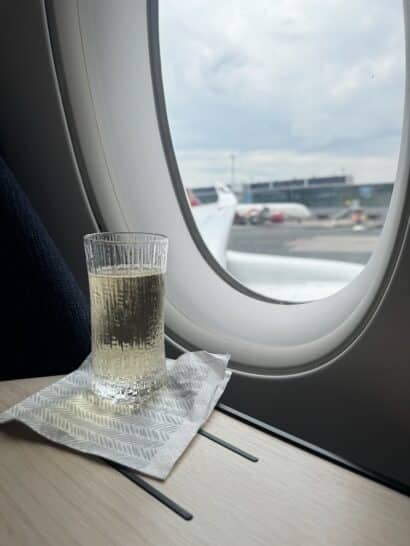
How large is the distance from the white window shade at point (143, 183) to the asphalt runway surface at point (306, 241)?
25 centimetres

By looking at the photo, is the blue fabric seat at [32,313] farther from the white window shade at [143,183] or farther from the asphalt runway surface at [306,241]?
the asphalt runway surface at [306,241]

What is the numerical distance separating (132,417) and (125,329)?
0.33 feet

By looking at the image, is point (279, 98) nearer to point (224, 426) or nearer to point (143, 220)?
point (143, 220)

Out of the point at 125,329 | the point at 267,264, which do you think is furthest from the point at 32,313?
the point at 267,264

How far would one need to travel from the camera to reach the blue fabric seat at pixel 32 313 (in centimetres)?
77

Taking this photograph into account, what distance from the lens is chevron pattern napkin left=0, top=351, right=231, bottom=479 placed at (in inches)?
18.7

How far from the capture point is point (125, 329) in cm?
55

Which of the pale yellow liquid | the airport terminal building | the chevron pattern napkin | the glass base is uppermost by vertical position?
the airport terminal building

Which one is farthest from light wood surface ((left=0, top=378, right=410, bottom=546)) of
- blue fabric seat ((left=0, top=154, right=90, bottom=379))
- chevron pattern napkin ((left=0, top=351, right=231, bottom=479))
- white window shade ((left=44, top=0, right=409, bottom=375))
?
white window shade ((left=44, top=0, right=409, bottom=375))

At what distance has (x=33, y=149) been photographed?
1129 millimetres

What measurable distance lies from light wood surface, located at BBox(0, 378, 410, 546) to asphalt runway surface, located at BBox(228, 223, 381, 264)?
2.27 ft

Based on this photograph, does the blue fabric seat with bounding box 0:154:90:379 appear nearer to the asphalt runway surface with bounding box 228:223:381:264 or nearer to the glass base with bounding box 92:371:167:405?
the glass base with bounding box 92:371:167:405

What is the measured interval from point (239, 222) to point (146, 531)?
3.93 feet

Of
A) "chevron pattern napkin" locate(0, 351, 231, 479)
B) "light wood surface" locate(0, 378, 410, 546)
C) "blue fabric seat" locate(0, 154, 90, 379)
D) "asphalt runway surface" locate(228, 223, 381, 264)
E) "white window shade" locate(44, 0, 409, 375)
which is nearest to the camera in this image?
"light wood surface" locate(0, 378, 410, 546)
